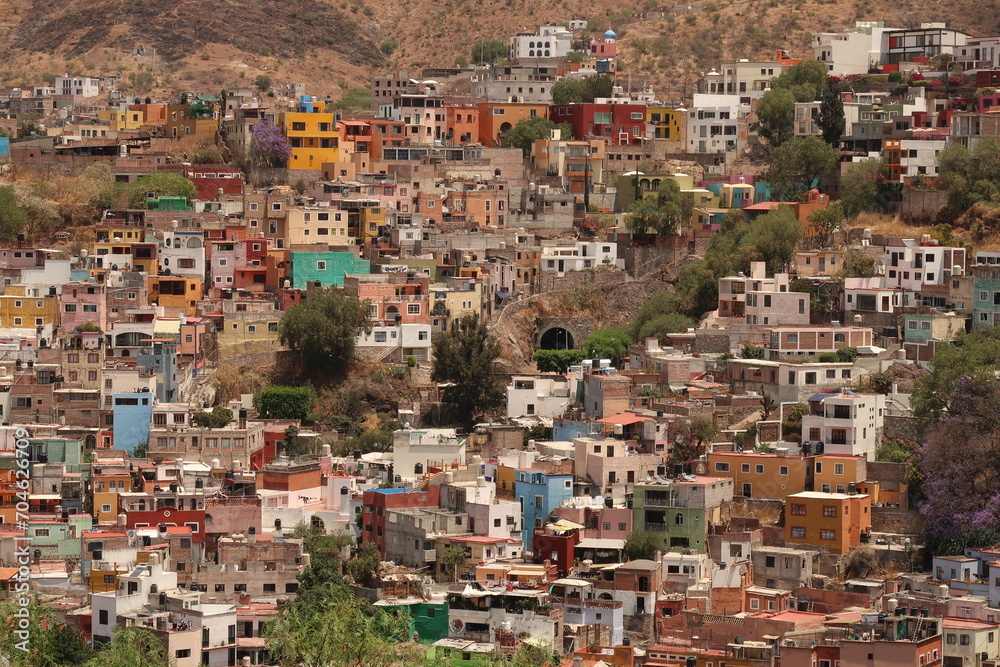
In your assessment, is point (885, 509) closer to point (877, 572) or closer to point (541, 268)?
point (877, 572)

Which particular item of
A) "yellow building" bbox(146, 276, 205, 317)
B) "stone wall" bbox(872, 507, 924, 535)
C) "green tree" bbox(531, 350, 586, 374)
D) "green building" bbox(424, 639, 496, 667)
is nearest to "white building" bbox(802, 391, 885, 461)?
"stone wall" bbox(872, 507, 924, 535)

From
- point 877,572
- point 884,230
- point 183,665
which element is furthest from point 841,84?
point 183,665

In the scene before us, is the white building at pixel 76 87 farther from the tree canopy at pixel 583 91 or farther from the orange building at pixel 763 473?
the orange building at pixel 763 473

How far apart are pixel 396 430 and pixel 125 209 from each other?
1410cm

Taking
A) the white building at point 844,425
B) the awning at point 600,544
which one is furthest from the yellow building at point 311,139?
the awning at point 600,544

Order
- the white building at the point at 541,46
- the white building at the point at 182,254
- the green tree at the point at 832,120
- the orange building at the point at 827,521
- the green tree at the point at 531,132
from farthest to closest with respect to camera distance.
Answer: the white building at the point at 541,46, the green tree at the point at 531,132, the green tree at the point at 832,120, the white building at the point at 182,254, the orange building at the point at 827,521

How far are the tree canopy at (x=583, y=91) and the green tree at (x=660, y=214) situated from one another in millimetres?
9309

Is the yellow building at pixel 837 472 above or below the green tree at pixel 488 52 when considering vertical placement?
below

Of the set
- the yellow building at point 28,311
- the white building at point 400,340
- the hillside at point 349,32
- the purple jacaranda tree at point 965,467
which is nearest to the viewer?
the purple jacaranda tree at point 965,467

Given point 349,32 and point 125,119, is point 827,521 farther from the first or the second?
point 349,32

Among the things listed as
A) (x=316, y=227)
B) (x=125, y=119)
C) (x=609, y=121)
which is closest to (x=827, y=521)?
(x=316, y=227)

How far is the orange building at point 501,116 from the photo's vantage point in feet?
229

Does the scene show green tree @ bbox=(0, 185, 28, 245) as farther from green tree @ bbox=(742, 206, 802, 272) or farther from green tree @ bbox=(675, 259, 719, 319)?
green tree @ bbox=(742, 206, 802, 272)

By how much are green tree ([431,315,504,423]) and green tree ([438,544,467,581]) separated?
29.9 feet
